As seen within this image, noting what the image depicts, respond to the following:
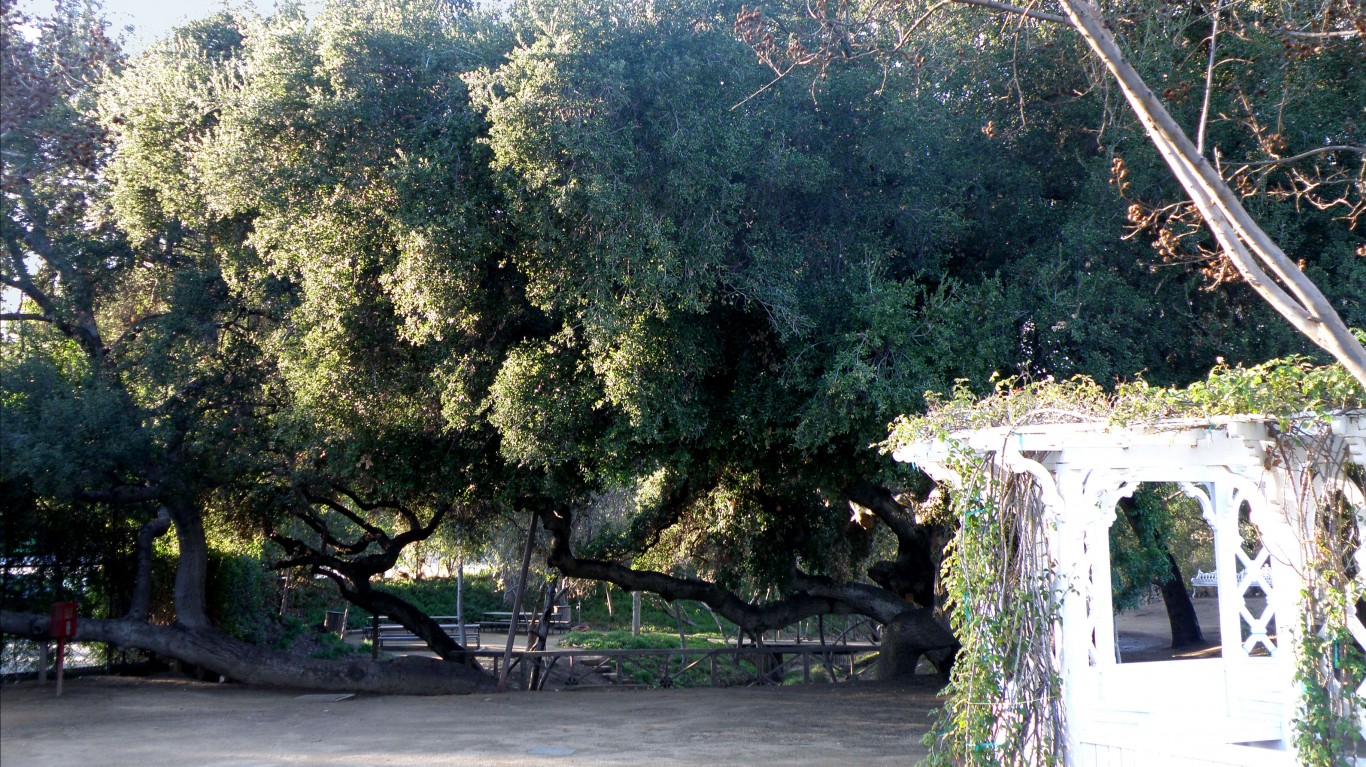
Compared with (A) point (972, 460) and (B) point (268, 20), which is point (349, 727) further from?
(B) point (268, 20)

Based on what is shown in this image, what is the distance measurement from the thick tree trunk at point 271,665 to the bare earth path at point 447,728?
1.21 ft

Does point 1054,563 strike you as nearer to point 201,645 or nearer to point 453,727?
point 453,727

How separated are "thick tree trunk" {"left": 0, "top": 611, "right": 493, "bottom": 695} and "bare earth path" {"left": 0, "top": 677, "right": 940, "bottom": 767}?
0.37m

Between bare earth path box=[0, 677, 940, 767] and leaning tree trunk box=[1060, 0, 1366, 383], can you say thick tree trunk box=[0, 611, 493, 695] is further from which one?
leaning tree trunk box=[1060, 0, 1366, 383]

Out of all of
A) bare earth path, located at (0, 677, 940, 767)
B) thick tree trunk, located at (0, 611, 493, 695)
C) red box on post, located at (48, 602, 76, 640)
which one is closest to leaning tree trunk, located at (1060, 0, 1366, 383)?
bare earth path, located at (0, 677, 940, 767)

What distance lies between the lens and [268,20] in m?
12.7

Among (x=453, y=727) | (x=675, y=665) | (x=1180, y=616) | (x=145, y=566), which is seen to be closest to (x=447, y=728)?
(x=453, y=727)

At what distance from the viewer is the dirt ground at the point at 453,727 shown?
922cm

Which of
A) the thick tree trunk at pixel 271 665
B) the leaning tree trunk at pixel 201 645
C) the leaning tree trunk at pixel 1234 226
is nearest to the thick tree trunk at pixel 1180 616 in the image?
the thick tree trunk at pixel 271 665

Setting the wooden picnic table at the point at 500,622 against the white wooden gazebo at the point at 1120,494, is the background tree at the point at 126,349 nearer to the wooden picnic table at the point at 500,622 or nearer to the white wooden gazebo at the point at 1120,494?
the white wooden gazebo at the point at 1120,494

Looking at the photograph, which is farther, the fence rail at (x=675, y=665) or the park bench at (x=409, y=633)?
the park bench at (x=409, y=633)

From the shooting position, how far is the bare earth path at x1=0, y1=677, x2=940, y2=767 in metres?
9.20

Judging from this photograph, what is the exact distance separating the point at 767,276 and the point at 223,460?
696 centimetres

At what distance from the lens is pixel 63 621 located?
11.5 meters
